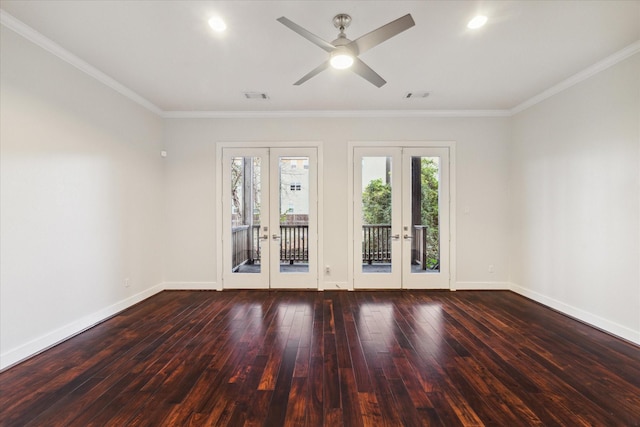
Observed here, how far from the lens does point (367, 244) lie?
457 cm

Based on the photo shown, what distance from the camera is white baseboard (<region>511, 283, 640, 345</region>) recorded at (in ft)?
9.20

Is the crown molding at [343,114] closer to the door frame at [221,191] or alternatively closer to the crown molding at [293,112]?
the crown molding at [293,112]

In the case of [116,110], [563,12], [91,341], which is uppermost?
[563,12]

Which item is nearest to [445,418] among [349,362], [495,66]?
[349,362]

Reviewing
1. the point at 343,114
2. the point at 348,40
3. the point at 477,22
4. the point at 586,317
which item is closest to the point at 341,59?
the point at 348,40

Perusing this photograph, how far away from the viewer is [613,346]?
2.67 metres

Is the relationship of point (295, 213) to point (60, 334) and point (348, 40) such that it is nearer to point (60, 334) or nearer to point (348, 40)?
point (348, 40)

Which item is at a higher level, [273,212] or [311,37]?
[311,37]

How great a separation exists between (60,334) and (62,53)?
286cm

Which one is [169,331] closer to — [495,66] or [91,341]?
[91,341]

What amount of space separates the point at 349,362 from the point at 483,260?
10.8 feet

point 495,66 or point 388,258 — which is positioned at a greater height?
point 495,66

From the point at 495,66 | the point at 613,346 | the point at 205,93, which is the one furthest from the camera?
the point at 205,93

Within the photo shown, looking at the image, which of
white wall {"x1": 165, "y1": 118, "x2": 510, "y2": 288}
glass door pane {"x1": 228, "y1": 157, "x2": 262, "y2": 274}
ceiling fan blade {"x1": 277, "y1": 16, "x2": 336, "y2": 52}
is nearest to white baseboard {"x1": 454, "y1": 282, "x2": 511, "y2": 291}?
white wall {"x1": 165, "y1": 118, "x2": 510, "y2": 288}
